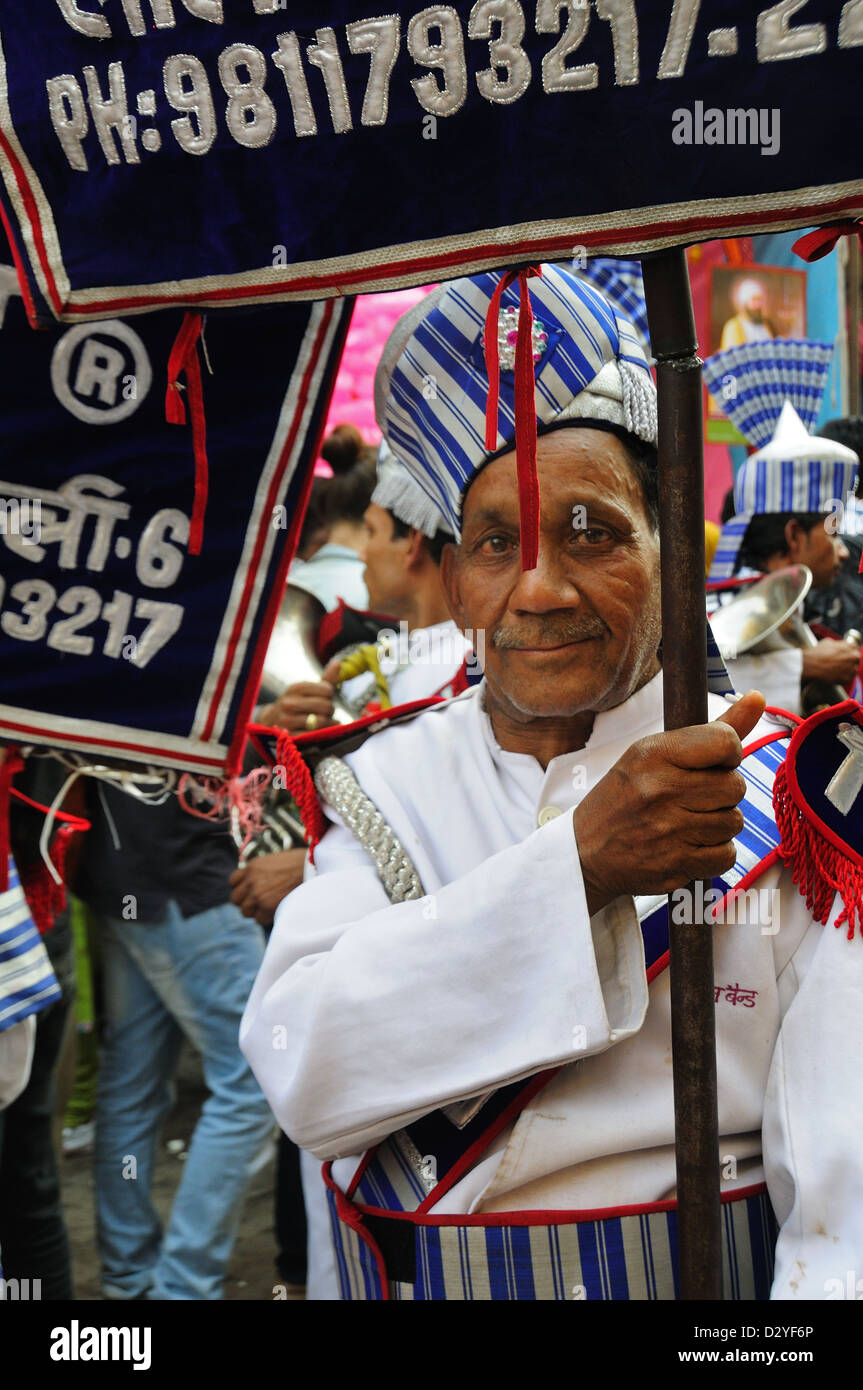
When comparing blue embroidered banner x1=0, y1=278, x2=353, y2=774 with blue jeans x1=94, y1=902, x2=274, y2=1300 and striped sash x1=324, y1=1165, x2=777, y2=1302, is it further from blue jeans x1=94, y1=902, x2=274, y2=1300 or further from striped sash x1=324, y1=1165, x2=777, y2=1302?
blue jeans x1=94, y1=902, x2=274, y2=1300

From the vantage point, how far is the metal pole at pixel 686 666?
1.60 m

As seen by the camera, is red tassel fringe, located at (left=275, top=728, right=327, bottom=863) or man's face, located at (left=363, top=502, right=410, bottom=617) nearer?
red tassel fringe, located at (left=275, top=728, right=327, bottom=863)

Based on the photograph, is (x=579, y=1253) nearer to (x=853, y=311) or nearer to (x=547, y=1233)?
(x=547, y=1233)

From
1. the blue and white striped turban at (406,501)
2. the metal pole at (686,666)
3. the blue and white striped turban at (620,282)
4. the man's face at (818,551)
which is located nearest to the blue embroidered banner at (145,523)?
the metal pole at (686,666)

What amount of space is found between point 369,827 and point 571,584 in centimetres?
50

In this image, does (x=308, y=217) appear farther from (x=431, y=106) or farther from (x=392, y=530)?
(x=392, y=530)

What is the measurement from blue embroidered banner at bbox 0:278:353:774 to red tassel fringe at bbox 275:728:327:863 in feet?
0.79

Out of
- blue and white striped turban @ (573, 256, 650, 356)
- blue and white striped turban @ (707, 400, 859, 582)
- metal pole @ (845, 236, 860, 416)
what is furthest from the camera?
metal pole @ (845, 236, 860, 416)

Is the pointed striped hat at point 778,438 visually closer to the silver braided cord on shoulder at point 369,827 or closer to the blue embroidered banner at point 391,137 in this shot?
the silver braided cord on shoulder at point 369,827

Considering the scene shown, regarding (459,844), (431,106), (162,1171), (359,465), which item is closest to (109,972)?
(162,1171)

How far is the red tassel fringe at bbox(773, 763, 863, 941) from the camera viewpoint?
1.75 m

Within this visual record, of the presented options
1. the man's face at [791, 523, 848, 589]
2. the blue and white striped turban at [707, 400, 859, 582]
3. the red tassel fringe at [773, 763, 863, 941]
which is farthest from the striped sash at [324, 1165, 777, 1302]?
the man's face at [791, 523, 848, 589]

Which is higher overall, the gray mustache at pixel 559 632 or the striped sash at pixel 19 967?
the gray mustache at pixel 559 632

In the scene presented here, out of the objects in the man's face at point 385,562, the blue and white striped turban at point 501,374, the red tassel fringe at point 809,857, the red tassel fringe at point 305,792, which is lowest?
the red tassel fringe at point 809,857
